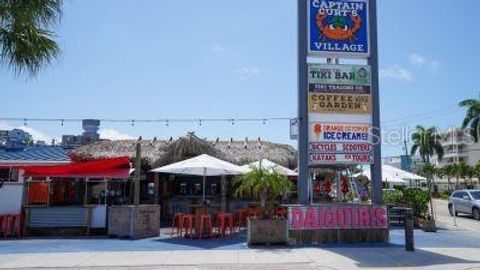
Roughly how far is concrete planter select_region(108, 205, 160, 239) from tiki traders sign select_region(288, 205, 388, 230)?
4827mm

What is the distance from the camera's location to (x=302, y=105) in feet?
48.7

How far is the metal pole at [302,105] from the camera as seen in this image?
47.8 feet

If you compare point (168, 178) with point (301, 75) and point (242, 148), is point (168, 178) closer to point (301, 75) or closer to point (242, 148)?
point (242, 148)

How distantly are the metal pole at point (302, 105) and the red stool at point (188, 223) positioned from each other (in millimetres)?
3522

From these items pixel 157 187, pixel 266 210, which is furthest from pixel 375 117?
pixel 157 187

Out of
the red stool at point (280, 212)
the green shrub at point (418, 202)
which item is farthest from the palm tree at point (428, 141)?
the red stool at point (280, 212)

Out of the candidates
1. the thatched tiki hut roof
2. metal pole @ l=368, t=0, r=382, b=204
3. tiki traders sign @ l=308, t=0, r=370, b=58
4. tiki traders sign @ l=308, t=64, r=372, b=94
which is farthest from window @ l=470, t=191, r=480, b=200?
tiki traders sign @ l=308, t=0, r=370, b=58

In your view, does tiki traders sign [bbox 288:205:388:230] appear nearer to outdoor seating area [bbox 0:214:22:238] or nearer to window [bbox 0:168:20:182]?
outdoor seating area [bbox 0:214:22:238]

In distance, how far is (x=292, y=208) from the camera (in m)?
14.2

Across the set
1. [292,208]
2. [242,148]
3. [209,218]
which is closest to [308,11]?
[292,208]

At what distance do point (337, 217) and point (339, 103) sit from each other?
3.25 meters

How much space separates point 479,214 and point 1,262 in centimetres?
2312

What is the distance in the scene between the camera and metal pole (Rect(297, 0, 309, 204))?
14562mm

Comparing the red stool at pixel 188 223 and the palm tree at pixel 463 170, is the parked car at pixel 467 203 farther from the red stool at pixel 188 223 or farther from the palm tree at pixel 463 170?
the palm tree at pixel 463 170
